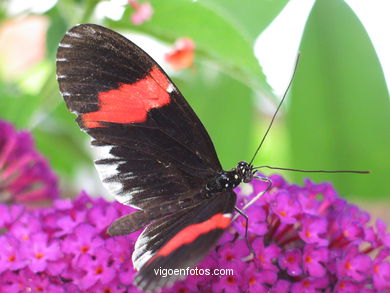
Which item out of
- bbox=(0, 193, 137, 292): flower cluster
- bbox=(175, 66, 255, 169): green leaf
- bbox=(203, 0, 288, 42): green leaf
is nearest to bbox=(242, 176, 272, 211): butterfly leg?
bbox=(0, 193, 137, 292): flower cluster

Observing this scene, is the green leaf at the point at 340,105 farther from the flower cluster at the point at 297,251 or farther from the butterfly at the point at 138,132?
the butterfly at the point at 138,132

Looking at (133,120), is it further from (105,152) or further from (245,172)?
(245,172)

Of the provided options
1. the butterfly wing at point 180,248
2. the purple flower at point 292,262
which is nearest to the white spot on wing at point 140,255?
the butterfly wing at point 180,248

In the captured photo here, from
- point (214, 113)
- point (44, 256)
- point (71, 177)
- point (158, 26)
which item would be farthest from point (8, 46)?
point (44, 256)

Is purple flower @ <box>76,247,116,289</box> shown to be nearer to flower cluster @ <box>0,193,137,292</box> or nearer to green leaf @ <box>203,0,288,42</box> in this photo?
flower cluster @ <box>0,193,137,292</box>

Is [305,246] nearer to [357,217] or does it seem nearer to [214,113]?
[357,217]

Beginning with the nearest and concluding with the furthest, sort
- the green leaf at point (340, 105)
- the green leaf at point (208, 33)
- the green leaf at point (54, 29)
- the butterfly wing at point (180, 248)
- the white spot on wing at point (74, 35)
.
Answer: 1. the butterfly wing at point (180, 248)
2. the white spot on wing at point (74, 35)
3. the green leaf at point (208, 33)
4. the green leaf at point (54, 29)
5. the green leaf at point (340, 105)
